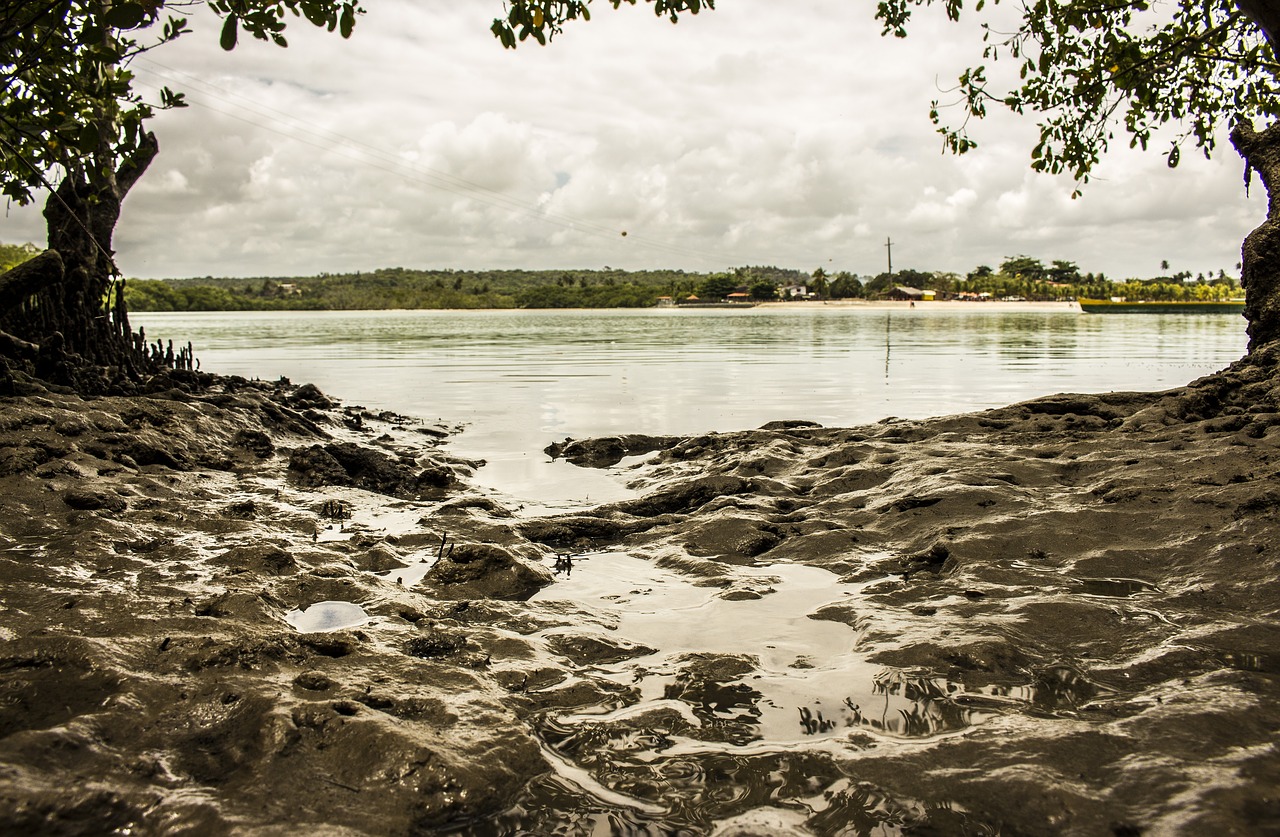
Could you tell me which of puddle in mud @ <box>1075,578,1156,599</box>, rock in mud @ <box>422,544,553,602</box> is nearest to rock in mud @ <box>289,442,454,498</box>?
rock in mud @ <box>422,544,553,602</box>

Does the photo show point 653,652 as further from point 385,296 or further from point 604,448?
point 385,296

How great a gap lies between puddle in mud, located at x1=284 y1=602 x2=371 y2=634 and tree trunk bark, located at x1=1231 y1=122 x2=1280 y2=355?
10223mm

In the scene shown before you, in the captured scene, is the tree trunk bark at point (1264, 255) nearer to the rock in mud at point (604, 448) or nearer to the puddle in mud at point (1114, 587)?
the puddle in mud at point (1114, 587)

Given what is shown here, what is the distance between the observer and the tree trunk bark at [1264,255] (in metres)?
9.06

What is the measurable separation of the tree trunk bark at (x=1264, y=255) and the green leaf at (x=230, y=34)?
35.2 ft

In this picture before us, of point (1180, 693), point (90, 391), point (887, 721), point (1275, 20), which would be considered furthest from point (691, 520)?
point (90, 391)

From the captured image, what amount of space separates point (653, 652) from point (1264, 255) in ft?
32.1

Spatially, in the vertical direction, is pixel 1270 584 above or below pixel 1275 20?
below

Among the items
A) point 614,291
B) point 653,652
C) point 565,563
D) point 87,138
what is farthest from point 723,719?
point 614,291

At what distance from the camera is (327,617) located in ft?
13.3

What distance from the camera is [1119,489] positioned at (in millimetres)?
5406

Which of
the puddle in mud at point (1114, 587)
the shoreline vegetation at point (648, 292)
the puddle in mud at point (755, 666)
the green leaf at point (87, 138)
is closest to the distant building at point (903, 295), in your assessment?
the shoreline vegetation at point (648, 292)

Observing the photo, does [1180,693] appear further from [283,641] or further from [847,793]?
[283,641]

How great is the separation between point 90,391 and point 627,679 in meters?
8.41
